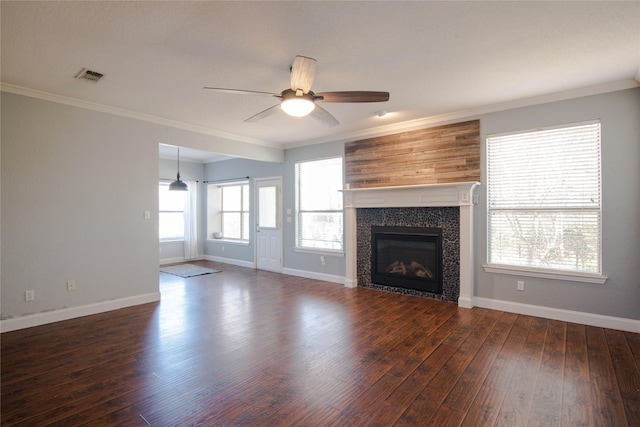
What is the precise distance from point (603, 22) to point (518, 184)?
6.73ft

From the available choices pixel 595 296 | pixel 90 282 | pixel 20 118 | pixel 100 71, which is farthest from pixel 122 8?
pixel 595 296

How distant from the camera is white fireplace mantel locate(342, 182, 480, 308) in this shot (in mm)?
4270

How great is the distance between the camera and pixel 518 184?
405 cm

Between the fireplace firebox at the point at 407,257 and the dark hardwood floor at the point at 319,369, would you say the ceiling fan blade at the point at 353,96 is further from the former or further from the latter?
the fireplace firebox at the point at 407,257

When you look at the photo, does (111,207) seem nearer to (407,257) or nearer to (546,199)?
(407,257)

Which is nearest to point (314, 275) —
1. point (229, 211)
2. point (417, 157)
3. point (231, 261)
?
point (231, 261)

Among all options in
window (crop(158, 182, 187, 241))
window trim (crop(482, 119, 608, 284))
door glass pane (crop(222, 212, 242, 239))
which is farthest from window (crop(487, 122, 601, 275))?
window (crop(158, 182, 187, 241))

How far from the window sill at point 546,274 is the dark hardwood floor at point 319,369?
52 cm

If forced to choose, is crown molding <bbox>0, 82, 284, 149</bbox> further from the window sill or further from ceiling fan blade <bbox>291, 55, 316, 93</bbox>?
the window sill

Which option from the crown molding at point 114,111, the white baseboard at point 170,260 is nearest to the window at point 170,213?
the white baseboard at point 170,260

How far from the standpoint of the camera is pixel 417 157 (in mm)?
4836

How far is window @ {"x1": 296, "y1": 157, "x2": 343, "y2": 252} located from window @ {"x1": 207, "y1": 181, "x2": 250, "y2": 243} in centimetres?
194

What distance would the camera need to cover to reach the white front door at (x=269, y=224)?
22.4 feet

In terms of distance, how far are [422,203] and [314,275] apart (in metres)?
2.56
